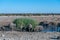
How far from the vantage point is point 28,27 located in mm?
35625

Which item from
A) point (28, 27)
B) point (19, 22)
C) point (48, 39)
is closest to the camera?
point (48, 39)

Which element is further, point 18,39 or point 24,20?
point 24,20

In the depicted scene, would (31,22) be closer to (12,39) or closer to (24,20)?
(24,20)

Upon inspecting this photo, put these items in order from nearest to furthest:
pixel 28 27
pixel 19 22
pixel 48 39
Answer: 1. pixel 48 39
2. pixel 28 27
3. pixel 19 22

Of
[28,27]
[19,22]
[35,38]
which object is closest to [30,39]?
[35,38]

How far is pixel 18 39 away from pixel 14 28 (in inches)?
486

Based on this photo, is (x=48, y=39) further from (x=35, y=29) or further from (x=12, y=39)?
(x=35, y=29)

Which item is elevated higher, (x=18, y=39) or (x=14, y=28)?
(x=18, y=39)

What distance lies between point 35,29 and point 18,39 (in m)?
12.0

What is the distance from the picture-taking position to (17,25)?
37.6 metres

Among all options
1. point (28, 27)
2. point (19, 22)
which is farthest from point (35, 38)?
point (19, 22)

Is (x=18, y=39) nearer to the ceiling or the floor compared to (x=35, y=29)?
nearer to the ceiling

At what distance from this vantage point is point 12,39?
2450 cm

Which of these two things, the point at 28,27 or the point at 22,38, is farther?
the point at 28,27
